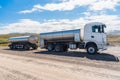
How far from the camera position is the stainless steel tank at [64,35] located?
23047 millimetres

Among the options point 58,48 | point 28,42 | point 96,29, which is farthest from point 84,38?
point 28,42

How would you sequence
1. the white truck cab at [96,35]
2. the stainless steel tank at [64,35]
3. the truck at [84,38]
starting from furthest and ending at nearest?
the stainless steel tank at [64,35]
the truck at [84,38]
the white truck cab at [96,35]

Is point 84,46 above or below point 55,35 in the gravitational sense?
below

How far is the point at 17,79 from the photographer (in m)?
9.77

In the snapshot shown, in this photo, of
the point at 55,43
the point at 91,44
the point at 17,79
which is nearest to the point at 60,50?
the point at 55,43

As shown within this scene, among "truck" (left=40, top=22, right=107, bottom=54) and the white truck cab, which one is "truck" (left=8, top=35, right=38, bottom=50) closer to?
"truck" (left=40, top=22, right=107, bottom=54)

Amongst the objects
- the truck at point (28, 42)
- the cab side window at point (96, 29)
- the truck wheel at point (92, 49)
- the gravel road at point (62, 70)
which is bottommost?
the gravel road at point (62, 70)

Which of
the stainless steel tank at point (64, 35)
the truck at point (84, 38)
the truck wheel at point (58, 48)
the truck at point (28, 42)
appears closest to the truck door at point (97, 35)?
the truck at point (84, 38)

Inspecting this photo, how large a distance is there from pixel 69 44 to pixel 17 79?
50.0 ft

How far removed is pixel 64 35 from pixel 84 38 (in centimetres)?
350

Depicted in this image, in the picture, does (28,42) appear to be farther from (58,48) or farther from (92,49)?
(92,49)

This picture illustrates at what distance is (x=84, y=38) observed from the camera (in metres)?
22.1

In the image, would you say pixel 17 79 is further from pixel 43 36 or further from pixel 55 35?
pixel 43 36

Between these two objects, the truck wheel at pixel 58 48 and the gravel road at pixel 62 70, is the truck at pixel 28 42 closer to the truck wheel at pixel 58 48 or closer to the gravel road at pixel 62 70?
the truck wheel at pixel 58 48
